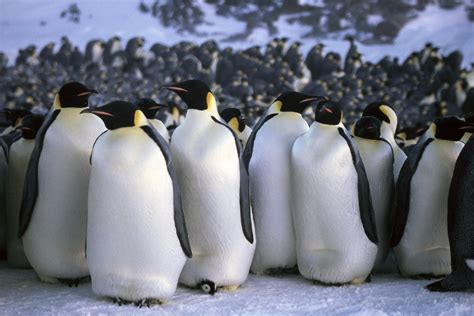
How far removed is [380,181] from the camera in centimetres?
319

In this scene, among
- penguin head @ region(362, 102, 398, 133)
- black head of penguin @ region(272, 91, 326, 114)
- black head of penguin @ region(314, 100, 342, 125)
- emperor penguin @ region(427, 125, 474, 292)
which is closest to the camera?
emperor penguin @ region(427, 125, 474, 292)

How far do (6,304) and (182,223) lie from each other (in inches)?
26.4

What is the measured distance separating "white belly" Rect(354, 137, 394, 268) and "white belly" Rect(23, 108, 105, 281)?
113cm

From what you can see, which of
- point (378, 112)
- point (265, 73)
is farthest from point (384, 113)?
point (265, 73)

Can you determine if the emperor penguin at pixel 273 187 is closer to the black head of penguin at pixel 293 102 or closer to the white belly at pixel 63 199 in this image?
the black head of penguin at pixel 293 102

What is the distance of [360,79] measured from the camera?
9500mm

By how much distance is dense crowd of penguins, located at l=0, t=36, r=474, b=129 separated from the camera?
9055mm

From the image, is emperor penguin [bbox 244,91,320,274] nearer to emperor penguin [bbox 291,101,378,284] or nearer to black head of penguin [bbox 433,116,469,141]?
emperor penguin [bbox 291,101,378,284]

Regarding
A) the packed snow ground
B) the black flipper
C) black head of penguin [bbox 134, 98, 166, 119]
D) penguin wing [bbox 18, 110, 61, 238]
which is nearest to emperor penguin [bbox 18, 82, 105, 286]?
penguin wing [bbox 18, 110, 61, 238]

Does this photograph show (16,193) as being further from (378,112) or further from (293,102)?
(378,112)

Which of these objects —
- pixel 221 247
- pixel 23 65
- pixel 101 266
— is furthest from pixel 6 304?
pixel 23 65

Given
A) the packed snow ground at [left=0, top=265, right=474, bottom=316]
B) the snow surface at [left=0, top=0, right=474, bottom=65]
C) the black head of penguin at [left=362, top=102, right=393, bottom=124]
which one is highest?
the snow surface at [left=0, top=0, right=474, bottom=65]

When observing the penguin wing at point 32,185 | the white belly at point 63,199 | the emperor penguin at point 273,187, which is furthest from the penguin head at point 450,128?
the penguin wing at point 32,185

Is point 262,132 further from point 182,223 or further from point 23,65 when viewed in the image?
point 23,65
